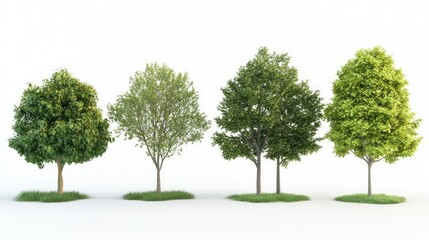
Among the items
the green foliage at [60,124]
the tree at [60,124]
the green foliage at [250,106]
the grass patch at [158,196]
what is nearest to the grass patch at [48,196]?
the tree at [60,124]

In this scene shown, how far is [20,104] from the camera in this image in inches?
1741

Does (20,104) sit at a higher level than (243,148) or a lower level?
higher

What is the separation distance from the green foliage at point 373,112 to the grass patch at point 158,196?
41.7ft

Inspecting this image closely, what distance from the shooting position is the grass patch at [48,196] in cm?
4191

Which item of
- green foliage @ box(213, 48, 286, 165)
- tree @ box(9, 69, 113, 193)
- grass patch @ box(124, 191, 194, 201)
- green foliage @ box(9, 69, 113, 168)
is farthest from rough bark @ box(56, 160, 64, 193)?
green foliage @ box(213, 48, 286, 165)

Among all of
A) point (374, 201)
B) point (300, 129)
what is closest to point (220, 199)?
point (300, 129)

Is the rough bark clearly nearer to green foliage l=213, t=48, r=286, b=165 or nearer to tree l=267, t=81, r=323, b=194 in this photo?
green foliage l=213, t=48, r=286, b=165

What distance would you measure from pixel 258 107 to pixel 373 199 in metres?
11.3

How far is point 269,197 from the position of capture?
4247 centimetres

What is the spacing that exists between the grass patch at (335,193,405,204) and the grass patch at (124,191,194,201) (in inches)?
477

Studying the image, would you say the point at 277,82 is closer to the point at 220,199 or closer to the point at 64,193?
the point at 220,199

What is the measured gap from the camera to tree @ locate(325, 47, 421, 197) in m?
42.8

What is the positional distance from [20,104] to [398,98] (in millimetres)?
30109

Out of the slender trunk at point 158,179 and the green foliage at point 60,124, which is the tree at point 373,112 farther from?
the green foliage at point 60,124
